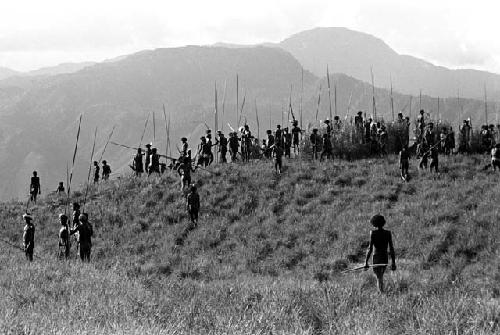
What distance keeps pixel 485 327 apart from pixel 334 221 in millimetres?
11598

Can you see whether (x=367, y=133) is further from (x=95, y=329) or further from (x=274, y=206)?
(x=95, y=329)

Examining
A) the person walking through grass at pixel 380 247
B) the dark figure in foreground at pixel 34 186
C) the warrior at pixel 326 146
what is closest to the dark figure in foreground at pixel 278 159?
the warrior at pixel 326 146

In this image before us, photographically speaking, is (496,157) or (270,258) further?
(496,157)

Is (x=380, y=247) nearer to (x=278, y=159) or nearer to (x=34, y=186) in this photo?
(x=278, y=159)

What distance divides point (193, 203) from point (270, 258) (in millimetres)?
4088

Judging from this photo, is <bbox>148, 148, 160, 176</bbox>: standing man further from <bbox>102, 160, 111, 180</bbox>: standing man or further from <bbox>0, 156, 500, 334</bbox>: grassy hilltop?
<bbox>102, 160, 111, 180</bbox>: standing man

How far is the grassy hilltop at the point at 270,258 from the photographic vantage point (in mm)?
6621

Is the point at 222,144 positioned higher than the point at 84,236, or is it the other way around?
the point at 222,144

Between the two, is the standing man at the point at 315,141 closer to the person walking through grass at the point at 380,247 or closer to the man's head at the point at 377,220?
the person walking through grass at the point at 380,247

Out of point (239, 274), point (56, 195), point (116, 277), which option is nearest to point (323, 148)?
point (239, 274)

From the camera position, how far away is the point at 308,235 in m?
17.4

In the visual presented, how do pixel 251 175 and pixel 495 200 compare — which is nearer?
pixel 495 200

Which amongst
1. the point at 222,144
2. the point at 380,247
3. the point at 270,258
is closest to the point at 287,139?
the point at 222,144

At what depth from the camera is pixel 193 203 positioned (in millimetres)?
19172
